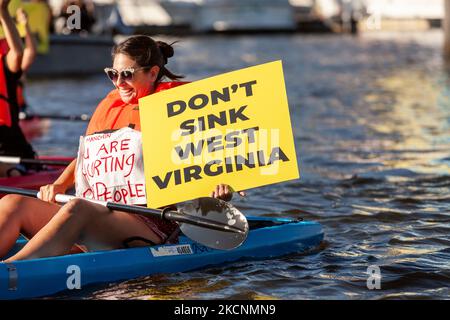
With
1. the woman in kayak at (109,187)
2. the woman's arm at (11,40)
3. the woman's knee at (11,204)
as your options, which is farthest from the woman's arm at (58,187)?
the woman's arm at (11,40)

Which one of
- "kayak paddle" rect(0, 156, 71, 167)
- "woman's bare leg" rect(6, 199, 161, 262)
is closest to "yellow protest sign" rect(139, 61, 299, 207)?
"woman's bare leg" rect(6, 199, 161, 262)

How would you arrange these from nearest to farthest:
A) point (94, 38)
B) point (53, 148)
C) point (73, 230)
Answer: point (73, 230) → point (53, 148) → point (94, 38)

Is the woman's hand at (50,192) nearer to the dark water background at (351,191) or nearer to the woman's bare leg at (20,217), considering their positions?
the woman's bare leg at (20,217)

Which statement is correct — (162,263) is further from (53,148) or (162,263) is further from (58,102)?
(58,102)

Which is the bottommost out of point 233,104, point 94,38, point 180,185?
point 180,185

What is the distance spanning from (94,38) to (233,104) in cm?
1666

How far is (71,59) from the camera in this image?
915 inches

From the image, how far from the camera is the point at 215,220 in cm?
649

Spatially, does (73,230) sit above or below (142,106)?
below

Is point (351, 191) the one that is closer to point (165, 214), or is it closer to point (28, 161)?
point (28, 161)

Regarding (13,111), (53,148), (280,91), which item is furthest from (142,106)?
(53,148)

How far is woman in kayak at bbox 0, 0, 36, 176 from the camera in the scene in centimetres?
841

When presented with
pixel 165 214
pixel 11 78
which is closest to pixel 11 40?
pixel 11 78

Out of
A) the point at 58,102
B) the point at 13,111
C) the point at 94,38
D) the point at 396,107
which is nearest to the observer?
the point at 13,111
